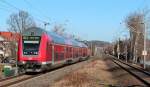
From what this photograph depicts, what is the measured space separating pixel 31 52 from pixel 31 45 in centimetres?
63

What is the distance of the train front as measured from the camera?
34.1 meters

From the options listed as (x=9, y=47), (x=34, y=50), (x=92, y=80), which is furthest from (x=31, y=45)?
(x=9, y=47)

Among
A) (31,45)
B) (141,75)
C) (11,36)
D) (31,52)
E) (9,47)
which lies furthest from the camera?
(11,36)

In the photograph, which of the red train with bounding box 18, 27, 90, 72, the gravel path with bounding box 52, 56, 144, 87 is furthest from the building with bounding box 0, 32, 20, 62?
the gravel path with bounding box 52, 56, 144, 87

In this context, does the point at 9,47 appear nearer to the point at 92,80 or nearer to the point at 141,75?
the point at 141,75

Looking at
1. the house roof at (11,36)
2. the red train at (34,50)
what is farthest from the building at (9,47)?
the red train at (34,50)

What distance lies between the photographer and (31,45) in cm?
3456

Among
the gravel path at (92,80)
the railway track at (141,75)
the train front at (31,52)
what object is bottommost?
the railway track at (141,75)

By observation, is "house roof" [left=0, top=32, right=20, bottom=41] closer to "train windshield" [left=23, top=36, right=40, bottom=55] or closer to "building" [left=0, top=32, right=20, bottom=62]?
"building" [left=0, top=32, right=20, bottom=62]

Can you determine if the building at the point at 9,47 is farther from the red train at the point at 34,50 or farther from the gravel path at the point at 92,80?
the gravel path at the point at 92,80

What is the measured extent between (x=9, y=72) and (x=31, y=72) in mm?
2267

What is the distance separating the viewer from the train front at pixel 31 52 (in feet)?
112

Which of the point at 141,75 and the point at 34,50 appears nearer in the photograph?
the point at 34,50

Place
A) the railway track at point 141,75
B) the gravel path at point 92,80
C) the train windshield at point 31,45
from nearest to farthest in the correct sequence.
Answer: the gravel path at point 92,80, the railway track at point 141,75, the train windshield at point 31,45
